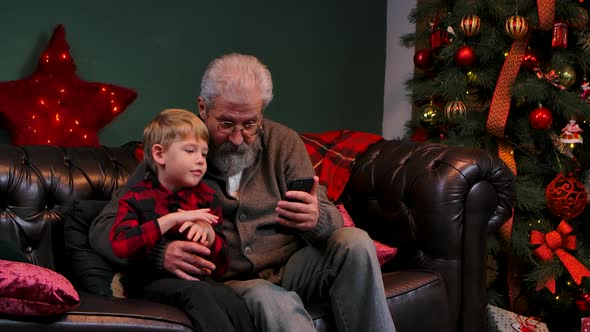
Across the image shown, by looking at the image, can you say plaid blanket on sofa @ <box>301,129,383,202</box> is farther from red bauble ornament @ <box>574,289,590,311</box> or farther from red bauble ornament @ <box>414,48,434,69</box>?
red bauble ornament @ <box>574,289,590,311</box>

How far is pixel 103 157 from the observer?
256 cm

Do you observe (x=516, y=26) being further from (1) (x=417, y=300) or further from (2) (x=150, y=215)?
(2) (x=150, y=215)

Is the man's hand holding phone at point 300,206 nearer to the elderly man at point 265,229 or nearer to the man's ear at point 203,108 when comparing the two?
the elderly man at point 265,229

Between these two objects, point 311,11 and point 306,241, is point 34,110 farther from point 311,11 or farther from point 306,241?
point 311,11

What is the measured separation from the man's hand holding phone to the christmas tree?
4.39 feet

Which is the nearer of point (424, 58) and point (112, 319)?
point (112, 319)

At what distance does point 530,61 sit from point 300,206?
1588 millimetres

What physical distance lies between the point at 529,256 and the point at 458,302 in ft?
2.66

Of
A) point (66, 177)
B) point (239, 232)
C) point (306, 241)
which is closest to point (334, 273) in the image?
point (306, 241)

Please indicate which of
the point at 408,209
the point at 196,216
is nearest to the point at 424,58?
the point at 408,209

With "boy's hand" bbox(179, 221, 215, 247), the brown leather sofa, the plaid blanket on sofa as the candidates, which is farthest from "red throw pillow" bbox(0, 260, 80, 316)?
the plaid blanket on sofa

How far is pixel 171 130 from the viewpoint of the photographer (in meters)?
2.07

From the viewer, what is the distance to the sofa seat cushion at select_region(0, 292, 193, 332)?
1.60 meters

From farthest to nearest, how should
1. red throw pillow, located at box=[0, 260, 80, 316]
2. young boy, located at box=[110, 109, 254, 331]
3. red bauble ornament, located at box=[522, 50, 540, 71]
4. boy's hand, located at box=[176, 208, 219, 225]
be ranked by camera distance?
red bauble ornament, located at box=[522, 50, 540, 71], boy's hand, located at box=[176, 208, 219, 225], young boy, located at box=[110, 109, 254, 331], red throw pillow, located at box=[0, 260, 80, 316]
